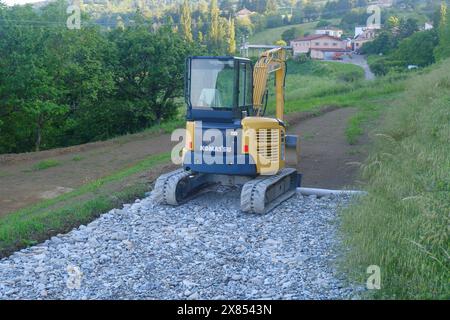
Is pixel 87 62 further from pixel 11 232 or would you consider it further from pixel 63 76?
pixel 11 232

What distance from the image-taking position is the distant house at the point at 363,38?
153ft

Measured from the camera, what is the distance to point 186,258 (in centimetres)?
798

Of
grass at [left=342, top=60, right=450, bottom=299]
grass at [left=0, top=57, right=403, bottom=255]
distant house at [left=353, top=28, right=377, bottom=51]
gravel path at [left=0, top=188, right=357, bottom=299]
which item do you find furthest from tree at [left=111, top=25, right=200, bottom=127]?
distant house at [left=353, top=28, right=377, bottom=51]

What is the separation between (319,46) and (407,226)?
120 ft

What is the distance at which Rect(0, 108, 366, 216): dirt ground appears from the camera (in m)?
14.1

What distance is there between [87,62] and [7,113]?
4865 mm

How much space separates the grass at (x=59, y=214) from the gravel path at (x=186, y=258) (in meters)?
0.28

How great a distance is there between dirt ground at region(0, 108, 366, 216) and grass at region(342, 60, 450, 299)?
11.0 ft

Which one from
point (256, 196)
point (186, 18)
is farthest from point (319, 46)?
point (256, 196)

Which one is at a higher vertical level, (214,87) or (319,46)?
(319,46)

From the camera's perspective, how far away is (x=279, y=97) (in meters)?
12.5

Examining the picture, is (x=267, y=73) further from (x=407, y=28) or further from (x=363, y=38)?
(x=407, y=28)

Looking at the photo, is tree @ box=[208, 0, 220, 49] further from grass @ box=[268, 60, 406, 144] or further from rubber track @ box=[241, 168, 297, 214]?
rubber track @ box=[241, 168, 297, 214]

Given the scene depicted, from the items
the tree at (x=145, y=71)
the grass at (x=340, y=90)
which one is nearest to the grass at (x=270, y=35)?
the grass at (x=340, y=90)
